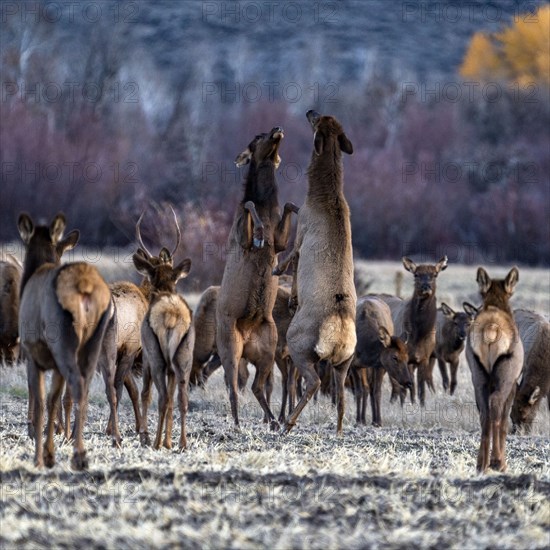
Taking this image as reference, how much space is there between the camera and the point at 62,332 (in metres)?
9.12

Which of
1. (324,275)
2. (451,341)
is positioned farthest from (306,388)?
(451,341)

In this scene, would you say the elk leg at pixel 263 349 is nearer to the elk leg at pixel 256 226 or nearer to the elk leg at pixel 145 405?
the elk leg at pixel 256 226

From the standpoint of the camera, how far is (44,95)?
197 ft

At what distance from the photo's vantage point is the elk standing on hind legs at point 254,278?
543 inches

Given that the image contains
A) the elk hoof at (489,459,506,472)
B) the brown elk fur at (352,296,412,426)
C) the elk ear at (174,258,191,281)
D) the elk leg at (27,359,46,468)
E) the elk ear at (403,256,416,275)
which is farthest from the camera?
the elk ear at (403,256,416,275)

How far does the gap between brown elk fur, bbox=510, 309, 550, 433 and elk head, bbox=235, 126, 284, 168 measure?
4202 millimetres

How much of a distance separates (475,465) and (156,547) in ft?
14.4

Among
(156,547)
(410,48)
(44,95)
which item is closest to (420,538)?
(156,547)

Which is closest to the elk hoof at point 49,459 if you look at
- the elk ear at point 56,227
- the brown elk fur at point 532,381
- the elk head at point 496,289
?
the elk ear at point 56,227

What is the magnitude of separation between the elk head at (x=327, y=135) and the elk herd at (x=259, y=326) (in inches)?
0.6

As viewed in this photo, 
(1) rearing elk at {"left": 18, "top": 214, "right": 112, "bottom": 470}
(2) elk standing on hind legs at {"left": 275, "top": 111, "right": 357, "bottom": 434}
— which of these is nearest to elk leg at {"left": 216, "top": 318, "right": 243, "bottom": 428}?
(2) elk standing on hind legs at {"left": 275, "top": 111, "right": 357, "bottom": 434}

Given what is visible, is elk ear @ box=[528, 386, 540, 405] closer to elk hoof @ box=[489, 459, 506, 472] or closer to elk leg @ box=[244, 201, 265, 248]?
elk leg @ box=[244, 201, 265, 248]

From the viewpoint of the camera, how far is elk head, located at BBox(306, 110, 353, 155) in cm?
1367

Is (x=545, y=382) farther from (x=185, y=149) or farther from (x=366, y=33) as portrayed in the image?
(x=366, y=33)
